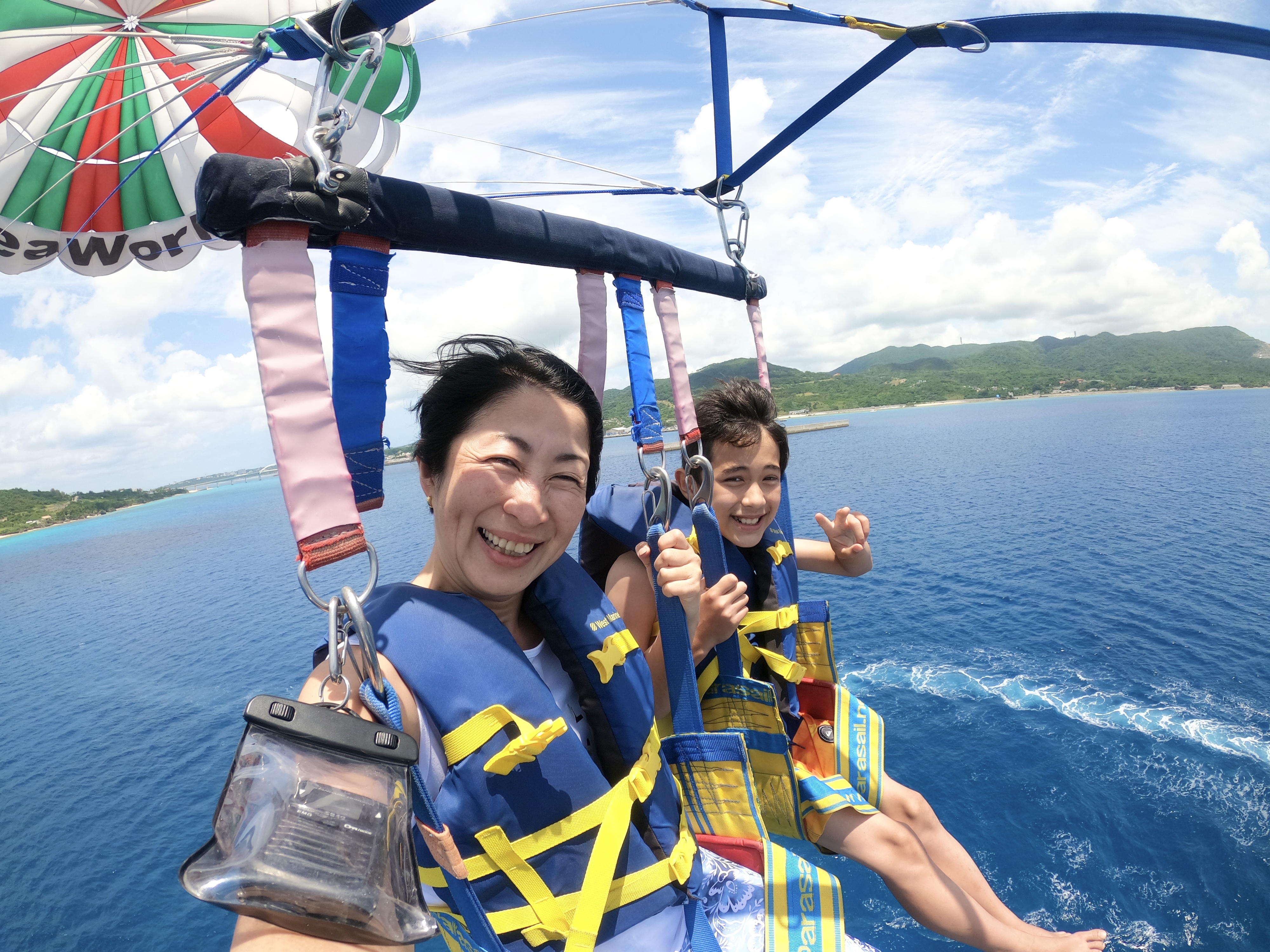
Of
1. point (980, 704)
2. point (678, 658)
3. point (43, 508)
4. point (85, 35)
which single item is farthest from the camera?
point (43, 508)

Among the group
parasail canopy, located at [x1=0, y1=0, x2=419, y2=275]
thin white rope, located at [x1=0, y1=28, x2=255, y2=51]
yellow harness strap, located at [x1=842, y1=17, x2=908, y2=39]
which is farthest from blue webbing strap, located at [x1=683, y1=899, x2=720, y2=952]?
parasail canopy, located at [x1=0, y1=0, x2=419, y2=275]

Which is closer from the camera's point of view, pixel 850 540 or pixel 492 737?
pixel 492 737

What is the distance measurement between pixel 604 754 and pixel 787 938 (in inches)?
34.4

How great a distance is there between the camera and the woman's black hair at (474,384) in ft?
5.93

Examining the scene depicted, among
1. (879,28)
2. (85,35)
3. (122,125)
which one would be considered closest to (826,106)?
(879,28)

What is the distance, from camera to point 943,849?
3002mm

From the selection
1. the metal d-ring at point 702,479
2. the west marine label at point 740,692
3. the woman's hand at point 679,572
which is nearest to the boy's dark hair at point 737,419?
the metal d-ring at point 702,479

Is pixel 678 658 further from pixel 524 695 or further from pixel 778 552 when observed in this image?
pixel 778 552

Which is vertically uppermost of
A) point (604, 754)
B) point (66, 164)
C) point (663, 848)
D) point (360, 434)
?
point (66, 164)

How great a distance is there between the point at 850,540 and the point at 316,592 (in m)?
3.11

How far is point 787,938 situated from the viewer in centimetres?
209

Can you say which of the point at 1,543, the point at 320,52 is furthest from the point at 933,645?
the point at 1,543

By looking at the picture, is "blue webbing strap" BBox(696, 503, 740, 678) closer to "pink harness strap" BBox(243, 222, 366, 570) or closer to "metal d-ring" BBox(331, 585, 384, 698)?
"pink harness strap" BBox(243, 222, 366, 570)

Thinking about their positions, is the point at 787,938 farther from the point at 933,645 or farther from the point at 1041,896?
the point at 933,645
